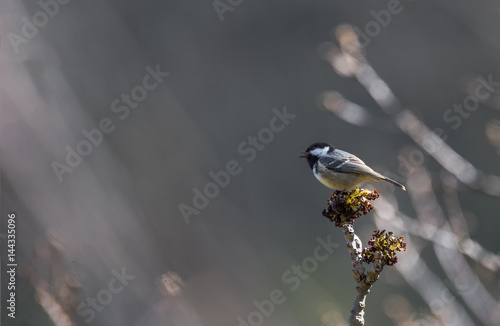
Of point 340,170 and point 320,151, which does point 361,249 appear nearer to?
point 340,170

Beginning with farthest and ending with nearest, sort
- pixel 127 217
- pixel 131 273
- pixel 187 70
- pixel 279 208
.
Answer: pixel 187 70
pixel 279 208
pixel 127 217
pixel 131 273

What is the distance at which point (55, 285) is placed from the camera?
92.3 inches

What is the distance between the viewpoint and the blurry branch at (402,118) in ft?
9.77

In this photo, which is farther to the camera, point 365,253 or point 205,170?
point 205,170

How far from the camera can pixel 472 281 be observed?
3.14 m

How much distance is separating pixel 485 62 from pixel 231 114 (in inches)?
178

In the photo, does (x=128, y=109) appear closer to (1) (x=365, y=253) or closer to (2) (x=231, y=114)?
(2) (x=231, y=114)

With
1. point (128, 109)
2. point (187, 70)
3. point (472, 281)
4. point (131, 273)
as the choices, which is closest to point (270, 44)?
point (187, 70)

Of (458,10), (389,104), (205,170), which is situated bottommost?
(389,104)

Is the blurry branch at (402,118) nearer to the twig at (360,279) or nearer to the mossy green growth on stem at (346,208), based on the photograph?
the mossy green growth on stem at (346,208)

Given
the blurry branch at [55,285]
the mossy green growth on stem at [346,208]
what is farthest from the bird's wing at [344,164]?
the blurry branch at [55,285]

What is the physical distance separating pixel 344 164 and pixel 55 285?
1.63m

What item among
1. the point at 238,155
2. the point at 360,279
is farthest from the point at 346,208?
the point at 238,155

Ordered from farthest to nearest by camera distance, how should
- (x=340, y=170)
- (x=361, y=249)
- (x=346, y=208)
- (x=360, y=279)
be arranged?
(x=340, y=170)
(x=346, y=208)
(x=361, y=249)
(x=360, y=279)
